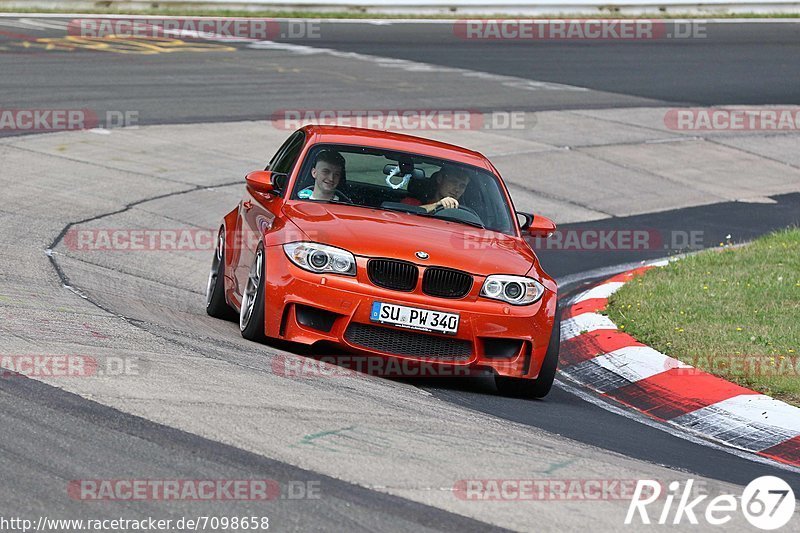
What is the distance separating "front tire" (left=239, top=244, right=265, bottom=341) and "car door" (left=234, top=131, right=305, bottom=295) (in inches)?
8.0

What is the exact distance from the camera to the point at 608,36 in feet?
101

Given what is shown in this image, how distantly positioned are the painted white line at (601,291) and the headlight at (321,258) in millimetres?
3795

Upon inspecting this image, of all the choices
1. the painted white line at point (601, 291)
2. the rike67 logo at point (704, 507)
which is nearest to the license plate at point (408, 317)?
the rike67 logo at point (704, 507)

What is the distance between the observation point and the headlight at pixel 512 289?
7852 millimetres

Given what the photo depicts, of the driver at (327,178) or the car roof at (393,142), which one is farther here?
the car roof at (393,142)

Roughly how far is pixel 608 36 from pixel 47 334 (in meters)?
25.3

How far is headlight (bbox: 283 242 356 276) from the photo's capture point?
25.4 feet

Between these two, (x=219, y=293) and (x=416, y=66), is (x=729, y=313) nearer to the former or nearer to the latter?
(x=219, y=293)

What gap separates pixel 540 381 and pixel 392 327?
3.29 feet

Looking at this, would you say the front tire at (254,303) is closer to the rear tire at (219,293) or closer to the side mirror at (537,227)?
the rear tire at (219,293)

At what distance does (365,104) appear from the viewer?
20.6 metres

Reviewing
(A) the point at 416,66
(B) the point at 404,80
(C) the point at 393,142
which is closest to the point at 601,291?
(C) the point at 393,142

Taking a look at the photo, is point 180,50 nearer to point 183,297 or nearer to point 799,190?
point 799,190

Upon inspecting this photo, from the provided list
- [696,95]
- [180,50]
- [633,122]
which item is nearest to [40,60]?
[180,50]
